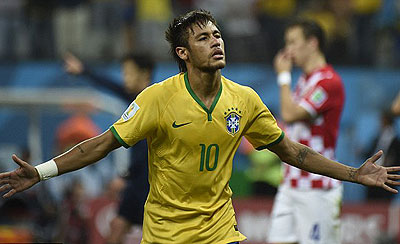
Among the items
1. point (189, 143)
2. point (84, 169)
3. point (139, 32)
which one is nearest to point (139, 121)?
point (189, 143)

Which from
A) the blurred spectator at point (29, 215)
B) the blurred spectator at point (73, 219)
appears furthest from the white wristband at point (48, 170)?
the blurred spectator at point (73, 219)

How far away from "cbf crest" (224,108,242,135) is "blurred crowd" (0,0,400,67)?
7.71 meters

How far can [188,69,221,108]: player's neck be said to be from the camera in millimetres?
5547

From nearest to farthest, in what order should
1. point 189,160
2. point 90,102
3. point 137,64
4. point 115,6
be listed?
1. point 189,160
2. point 137,64
3. point 90,102
4. point 115,6

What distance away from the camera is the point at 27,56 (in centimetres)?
1327

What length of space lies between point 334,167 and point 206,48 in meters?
1.17

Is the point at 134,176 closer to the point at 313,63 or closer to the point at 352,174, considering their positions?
the point at 313,63

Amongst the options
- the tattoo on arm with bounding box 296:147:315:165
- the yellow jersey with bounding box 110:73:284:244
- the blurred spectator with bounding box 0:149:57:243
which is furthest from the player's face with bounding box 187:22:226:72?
the blurred spectator with bounding box 0:149:57:243

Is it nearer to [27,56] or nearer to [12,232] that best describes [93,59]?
[27,56]

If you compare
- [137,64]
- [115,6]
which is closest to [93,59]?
[115,6]

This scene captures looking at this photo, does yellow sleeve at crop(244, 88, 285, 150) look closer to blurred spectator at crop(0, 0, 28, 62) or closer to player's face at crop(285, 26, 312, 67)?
player's face at crop(285, 26, 312, 67)

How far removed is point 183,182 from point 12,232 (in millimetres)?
5086

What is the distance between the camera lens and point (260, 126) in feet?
18.8

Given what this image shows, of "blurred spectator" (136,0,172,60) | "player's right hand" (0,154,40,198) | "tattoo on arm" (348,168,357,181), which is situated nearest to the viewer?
"player's right hand" (0,154,40,198)
